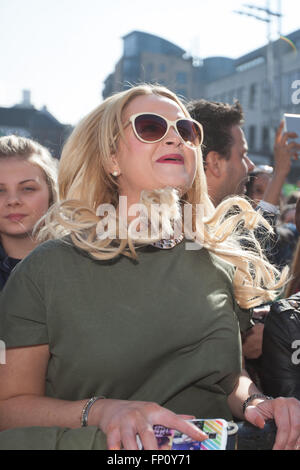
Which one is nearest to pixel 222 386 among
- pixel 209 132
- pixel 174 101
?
pixel 174 101

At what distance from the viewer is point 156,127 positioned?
1.67 meters

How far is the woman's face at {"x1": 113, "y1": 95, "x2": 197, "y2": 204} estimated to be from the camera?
5.38 ft

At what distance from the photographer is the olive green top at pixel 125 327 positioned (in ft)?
4.46

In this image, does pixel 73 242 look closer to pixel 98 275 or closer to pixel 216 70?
pixel 98 275

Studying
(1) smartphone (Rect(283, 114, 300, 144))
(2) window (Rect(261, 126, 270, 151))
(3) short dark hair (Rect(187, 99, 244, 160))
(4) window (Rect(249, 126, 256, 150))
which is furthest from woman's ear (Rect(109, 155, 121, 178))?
(4) window (Rect(249, 126, 256, 150))

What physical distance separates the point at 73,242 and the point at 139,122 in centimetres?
49

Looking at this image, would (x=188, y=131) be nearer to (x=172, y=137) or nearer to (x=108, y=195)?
(x=172, y=137)

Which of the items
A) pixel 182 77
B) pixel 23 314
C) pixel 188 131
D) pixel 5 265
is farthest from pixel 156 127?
pixel 182 77

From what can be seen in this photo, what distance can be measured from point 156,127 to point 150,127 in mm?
21

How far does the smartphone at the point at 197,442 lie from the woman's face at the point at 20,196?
56.6 inches

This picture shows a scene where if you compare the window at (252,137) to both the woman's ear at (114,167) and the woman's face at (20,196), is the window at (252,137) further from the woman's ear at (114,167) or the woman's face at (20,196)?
the woman's ear at (114,167)

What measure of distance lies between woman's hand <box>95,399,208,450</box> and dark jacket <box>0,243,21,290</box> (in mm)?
1126

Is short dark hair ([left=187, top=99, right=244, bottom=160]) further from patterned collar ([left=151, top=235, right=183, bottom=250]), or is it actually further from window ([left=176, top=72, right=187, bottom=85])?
window ([left=176, top=72, right=187, bottom=85])

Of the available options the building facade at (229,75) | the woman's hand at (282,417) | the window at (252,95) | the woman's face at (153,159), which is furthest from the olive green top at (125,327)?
the window at (252,95)
